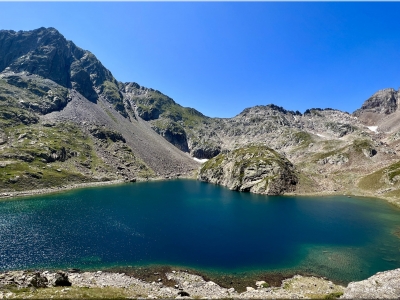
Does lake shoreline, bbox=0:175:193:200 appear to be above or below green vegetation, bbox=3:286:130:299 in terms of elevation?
below

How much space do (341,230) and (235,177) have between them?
9601 centimetres

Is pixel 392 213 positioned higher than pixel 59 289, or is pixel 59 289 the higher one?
pixel 392 213

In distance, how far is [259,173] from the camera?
160 metres

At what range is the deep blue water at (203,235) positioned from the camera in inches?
2060

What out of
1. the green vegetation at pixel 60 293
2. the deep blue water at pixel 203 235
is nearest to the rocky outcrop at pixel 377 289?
the deep blue water at pixel 203 235

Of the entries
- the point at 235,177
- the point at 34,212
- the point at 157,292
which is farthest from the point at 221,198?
the point at 157,292

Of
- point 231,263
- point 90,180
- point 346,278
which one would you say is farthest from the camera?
point 90,180

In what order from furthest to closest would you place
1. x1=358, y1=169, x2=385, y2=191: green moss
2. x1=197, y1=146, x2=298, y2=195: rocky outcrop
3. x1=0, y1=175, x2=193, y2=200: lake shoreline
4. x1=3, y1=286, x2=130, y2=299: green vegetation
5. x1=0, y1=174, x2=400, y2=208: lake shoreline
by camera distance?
x1=197, y1=146, x2=298, y2=195: rocky outcrop < x1=358, y1=169, x2=385, y2=191: green moss < x1=0, y1=174, x2=400, y2=208: lake shoreline < x1=0, y1=175, x2=193, y2=200: lake shoreline < x1=3, y1=286, x2=130, y2=299: green vegetation

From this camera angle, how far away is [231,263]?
5241cm

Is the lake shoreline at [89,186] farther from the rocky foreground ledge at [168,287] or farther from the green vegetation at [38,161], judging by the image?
the rocky foreground ledge at [168,287]

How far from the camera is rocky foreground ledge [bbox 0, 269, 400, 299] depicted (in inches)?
1273

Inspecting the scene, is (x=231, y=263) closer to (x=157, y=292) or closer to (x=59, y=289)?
(x=157, y=292)

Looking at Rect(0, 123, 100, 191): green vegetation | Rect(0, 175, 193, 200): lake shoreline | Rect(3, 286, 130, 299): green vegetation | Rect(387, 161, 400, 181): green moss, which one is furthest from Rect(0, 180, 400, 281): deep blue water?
Rect(387, 161, 400, 181): green moss

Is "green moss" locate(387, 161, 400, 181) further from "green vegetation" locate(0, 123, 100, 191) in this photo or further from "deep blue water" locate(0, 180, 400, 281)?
"green vegetation" locate(0, 123, 100, 191)
